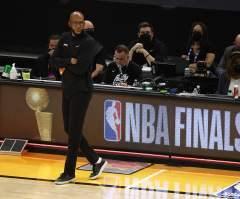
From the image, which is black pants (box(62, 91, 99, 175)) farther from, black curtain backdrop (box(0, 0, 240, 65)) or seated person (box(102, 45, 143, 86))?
black curtain backdrop (box(0, 0, 240, 65))

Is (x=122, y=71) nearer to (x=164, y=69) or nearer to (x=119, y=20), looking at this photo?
(x=164, y=69)

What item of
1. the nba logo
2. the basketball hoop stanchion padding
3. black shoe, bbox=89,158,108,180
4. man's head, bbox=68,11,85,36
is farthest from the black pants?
the basketball hoop stanchion padding

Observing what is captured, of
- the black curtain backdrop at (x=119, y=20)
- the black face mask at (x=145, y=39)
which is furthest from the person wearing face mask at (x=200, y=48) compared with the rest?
the black curtain backdrop at (x=119, y=20)

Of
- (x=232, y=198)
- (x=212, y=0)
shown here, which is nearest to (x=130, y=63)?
(x=232, y=198)

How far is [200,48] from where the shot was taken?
31.9ft

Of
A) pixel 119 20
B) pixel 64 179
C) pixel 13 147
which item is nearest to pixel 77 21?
pixel 64 179

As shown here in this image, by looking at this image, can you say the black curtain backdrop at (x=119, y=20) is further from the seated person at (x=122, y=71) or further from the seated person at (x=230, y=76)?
the seated person at (x=230, y=76)

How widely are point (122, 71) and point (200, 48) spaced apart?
1561 mm

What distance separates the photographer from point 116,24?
1341 cm

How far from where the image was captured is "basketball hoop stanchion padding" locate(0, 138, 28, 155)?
834 centimetres

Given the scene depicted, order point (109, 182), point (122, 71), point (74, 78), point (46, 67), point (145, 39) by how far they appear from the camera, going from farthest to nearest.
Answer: point (145, 39) < point (46, 67) < point (122, 71) < point (109, 182) < point (74, 78)

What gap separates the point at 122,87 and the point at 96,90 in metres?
0.34

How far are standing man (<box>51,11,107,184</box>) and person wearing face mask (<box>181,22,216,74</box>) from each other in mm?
3022

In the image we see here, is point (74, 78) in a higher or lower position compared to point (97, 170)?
higher
